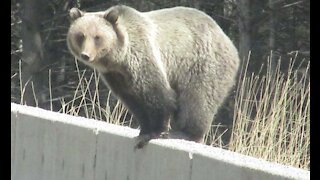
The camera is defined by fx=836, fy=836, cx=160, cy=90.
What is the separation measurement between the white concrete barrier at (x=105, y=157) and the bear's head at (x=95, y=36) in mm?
574

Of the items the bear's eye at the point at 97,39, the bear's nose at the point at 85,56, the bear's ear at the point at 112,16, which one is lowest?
the bear's nose at the point at 85,56

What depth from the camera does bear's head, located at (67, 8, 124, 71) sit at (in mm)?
7062

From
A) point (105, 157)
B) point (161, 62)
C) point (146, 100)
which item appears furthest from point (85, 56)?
point (105, 157)

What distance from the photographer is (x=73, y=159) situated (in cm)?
684

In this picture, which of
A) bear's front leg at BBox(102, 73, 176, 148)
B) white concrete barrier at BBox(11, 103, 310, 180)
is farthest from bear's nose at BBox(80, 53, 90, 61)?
white concrete barrier at BBox(11, 103, 310, 180)

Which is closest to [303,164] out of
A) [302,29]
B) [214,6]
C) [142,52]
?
[142,52]

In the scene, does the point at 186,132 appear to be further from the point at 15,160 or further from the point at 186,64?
the point at 15,160

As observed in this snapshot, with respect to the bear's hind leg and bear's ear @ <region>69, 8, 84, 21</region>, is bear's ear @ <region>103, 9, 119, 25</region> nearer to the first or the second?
bear's ear @ <region>69, 8, 84, 21</region>

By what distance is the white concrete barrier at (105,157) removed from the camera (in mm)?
5383

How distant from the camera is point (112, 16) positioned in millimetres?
7219

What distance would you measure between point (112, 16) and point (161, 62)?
0.61 m

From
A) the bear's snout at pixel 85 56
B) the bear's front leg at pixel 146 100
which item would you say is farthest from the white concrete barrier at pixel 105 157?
the bear's snout at pixel 85 56

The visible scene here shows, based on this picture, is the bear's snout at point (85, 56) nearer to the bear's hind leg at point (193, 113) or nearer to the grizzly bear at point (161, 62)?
the grizzly bear at point (161, 62)

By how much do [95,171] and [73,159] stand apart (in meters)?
0.33
